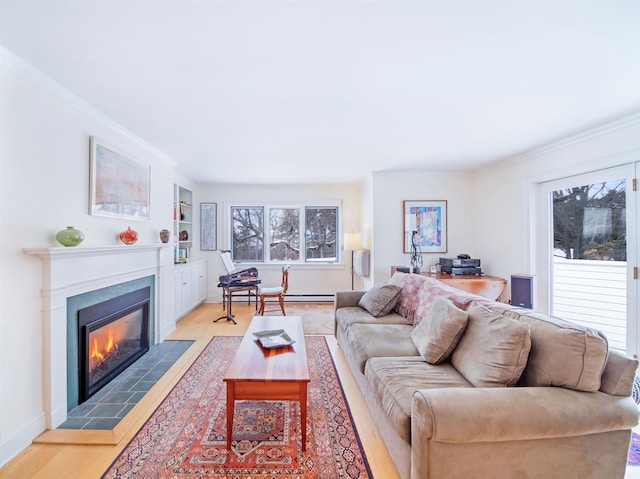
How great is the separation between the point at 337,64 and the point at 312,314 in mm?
3724

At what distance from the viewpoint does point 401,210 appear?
459 cm

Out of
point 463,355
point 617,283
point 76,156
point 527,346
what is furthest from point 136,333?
point 617,283

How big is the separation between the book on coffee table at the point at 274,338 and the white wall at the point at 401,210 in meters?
2.52

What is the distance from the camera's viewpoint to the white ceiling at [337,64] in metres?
1.36

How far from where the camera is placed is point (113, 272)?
252 centimetres

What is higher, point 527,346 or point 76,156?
point 76,156

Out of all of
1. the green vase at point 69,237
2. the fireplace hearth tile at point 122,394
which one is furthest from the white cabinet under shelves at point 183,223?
the green vase at point 69,237

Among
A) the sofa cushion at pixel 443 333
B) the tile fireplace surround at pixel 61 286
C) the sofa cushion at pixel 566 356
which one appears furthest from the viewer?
the tile fireplace surround at pixel 61 286

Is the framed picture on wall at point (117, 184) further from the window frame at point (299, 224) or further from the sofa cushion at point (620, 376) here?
the sofa cushion at point (620, 376)

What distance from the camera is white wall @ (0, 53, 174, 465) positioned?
1649 millimetres

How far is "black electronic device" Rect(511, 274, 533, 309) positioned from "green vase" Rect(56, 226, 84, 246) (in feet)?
14.4

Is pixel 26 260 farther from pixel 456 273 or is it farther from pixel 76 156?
pixel 456 273

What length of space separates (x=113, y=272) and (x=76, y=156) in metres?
1.01

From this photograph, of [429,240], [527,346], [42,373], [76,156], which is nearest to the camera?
[527,346]
